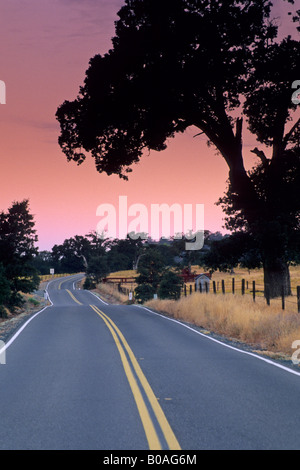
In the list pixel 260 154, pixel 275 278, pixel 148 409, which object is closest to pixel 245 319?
pixel 275 278

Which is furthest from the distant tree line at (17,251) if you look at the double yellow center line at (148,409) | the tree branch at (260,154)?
the double yellow center line at (148,409)

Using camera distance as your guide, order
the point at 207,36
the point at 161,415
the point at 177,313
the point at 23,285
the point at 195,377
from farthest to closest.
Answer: the point at 23,285
the point at 177,313
the point at 207,36
the point at 195,377
the point at 161,415

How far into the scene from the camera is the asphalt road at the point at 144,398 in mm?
5879

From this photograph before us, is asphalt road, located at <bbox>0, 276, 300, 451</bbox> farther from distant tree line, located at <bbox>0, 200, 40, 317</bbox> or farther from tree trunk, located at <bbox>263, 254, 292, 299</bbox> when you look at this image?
distant tree line, located at <bbox>0, 200, 40, 317</bbox>

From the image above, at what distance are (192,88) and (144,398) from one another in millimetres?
18459

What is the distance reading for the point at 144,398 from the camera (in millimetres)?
7926

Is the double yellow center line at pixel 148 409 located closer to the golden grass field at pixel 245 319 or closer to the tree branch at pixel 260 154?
the golden grass field at pixel 245 319

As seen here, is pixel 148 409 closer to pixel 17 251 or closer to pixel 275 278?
pixel 275 278

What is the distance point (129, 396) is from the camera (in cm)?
809

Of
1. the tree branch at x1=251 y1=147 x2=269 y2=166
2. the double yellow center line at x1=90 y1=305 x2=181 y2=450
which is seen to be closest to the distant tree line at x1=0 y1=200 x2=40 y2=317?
the tree branch at x1=251 y1=147 x2=269 y2=166

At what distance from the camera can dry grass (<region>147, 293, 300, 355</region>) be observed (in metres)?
14.6
